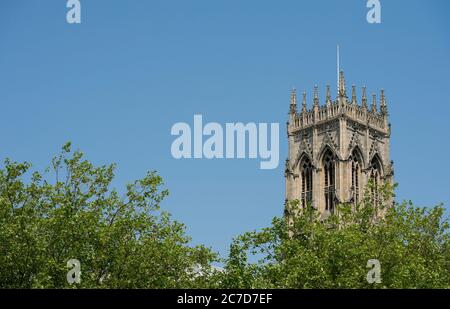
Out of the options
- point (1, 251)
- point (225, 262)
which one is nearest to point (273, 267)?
point (225, 262)

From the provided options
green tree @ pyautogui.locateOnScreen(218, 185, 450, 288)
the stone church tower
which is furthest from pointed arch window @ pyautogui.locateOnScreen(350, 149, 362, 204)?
green tree @ pyautogui.locateOnScreen(218, 185, 450, 288)

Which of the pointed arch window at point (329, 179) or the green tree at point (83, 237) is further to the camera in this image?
the pointed arch window at point (329, 179)

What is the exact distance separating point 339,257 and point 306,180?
62.0m

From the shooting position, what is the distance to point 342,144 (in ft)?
322

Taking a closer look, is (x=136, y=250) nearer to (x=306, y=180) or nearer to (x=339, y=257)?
(x=339, y=257)

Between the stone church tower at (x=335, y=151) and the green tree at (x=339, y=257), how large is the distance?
157ft

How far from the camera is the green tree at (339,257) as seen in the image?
38.8m

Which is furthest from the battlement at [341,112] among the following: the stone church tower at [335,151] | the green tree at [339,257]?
the green tree at [339,257]

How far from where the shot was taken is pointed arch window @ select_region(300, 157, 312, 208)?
10144cm

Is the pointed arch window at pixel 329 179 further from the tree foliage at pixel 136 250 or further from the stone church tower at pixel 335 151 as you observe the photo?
the tree foliage at pixel 136 250

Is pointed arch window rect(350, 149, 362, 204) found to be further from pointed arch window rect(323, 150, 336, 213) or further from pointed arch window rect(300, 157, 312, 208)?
pointed arch window rect(300, 157, 312, 208)

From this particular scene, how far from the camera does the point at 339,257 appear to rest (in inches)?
1591

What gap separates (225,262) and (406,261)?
9677mm

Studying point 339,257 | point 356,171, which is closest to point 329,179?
point 356,171
